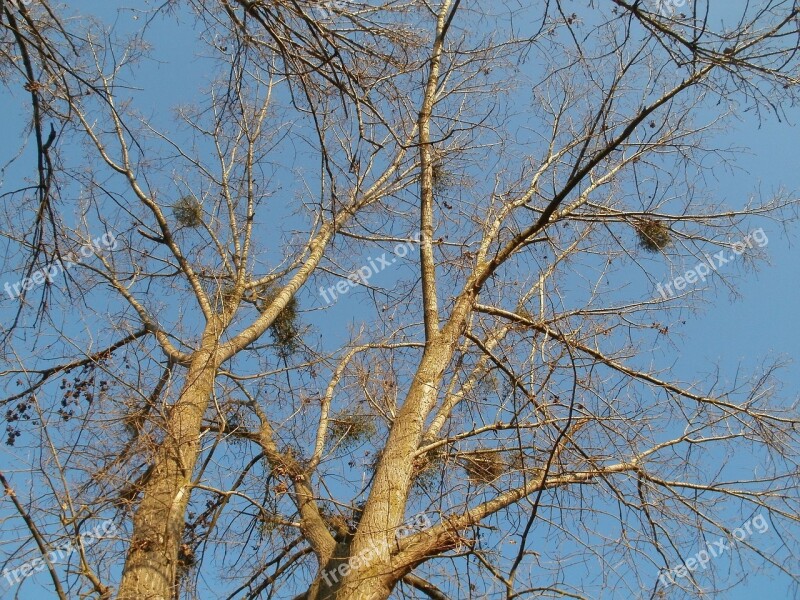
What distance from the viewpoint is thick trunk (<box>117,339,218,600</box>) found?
3.85 m

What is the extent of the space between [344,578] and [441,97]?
412 centimetres

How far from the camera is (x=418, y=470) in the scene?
427cm

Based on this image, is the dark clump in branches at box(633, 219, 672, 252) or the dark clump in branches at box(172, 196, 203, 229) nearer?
the dark clump in branches at box(633, 219, 672, 252)

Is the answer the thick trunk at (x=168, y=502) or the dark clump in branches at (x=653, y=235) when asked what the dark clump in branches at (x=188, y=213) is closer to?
the thick trunk at (x=168, y=502)

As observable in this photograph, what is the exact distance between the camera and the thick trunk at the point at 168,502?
12.6ft

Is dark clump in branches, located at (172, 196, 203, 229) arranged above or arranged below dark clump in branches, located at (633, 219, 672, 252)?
above

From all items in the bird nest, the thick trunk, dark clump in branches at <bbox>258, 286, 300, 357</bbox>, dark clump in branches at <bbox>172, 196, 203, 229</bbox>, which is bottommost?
the bird nest

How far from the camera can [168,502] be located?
4.21 metres

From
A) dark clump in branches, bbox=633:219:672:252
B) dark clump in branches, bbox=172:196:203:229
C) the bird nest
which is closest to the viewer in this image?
the bird nest

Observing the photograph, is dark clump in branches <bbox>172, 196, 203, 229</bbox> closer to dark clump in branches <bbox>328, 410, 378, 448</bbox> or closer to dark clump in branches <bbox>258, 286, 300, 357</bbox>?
dark clump in branches <bbox>258, 286, 300, 357</bbox>

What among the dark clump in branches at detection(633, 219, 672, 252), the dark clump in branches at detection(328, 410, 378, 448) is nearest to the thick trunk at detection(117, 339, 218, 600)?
the dark clump in branches at detection(328, 410, 378, 448)

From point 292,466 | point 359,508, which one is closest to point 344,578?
point 359,508

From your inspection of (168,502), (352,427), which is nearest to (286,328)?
(352,427)

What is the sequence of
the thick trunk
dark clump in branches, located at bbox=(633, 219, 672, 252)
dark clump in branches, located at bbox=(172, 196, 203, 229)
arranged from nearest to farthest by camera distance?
the thick trunk, dark clump in branches, located at bbox=(633, 219, 672, 252), dark clump in branches, located at bbox=(172, 196, 203, 229)
